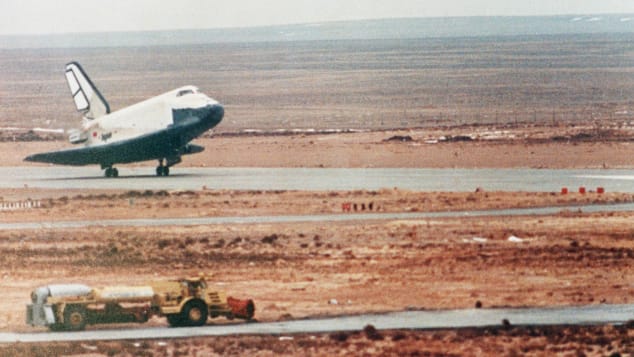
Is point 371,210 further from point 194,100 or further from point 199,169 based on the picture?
point 199,169

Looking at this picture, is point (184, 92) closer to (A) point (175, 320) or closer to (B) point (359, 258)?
(B) point (359, 258)

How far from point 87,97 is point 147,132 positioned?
329 inches

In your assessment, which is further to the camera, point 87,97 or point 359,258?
point 87,97

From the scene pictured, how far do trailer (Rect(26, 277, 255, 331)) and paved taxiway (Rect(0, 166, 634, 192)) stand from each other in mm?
43296

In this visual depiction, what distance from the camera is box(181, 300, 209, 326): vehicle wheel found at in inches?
1715

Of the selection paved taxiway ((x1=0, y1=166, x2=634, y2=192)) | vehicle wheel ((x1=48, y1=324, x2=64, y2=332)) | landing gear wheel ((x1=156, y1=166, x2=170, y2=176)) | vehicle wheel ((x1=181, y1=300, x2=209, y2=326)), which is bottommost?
vehicle wheel ((x1=48, y1=324, x2=64, y2=332))

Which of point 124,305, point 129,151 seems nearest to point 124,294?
point 124,305

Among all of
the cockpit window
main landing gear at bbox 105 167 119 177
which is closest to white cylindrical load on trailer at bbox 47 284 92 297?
the cockpit window

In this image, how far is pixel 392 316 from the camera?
149 feet

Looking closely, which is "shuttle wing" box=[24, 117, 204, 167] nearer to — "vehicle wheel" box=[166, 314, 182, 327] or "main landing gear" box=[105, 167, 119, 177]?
"main landing gear" box=[105, 167, 119, 177]

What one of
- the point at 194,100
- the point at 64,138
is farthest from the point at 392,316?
the point at 64,138

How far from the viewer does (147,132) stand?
327 feet

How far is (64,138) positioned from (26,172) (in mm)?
35209

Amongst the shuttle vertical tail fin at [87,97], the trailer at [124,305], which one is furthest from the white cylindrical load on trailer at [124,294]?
the shuttle vertical tail fin at [87,97]
